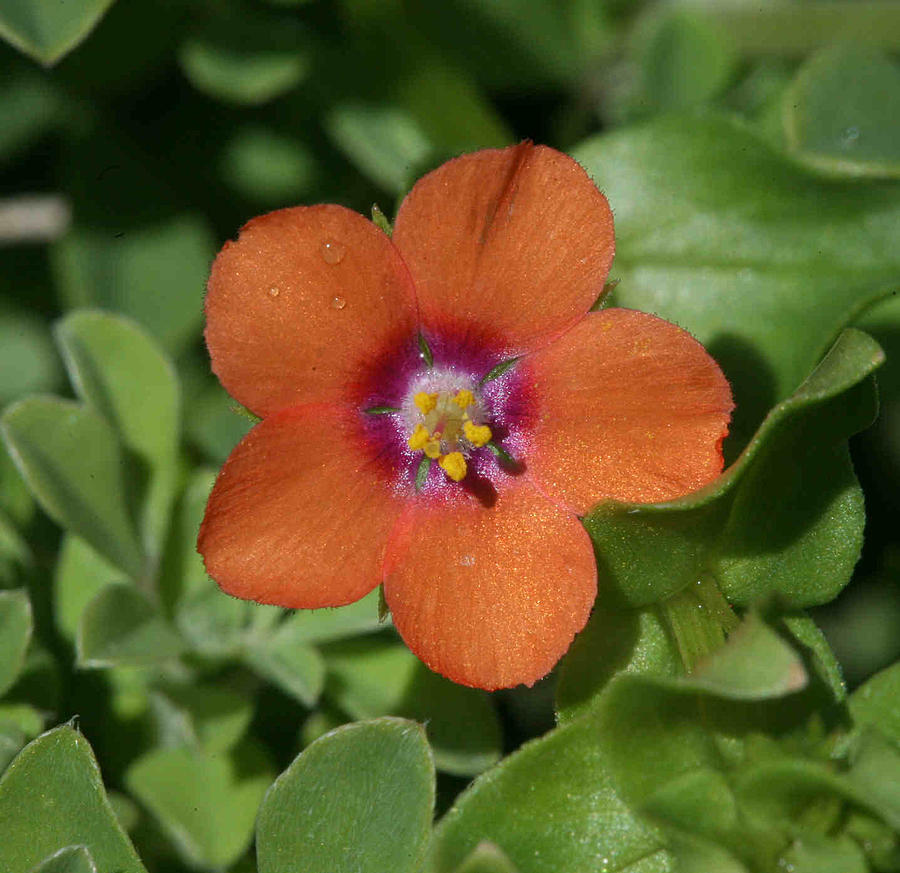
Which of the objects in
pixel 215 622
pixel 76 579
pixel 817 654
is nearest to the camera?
pixel 817 654

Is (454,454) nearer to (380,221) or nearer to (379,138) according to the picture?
(380,221)

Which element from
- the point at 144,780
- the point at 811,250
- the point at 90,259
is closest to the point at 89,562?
the point at 144,780

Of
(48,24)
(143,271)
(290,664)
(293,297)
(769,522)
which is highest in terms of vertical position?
(48,24)

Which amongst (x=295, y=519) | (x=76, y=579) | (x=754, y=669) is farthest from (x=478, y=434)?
(x=76, y=579)

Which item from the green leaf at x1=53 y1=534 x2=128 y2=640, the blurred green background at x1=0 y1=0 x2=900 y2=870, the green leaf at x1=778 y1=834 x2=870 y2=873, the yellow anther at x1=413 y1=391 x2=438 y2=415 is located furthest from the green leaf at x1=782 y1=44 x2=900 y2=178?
the green leaf at x1=53 y1=534 x2=128 y2=640

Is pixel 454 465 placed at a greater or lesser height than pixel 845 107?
lesser

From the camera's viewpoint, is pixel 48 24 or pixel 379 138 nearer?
pixel 48 24

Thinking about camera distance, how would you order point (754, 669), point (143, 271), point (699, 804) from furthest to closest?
point (143, 271) < point (699, 804) < point (754, 669)

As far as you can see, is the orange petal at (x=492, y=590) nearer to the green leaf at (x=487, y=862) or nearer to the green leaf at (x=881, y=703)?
the green leaf at (x=487, y=862)
